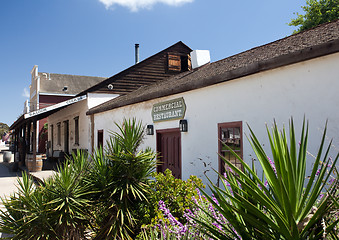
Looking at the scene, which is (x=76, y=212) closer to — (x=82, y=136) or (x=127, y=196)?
(x=127, y=196)

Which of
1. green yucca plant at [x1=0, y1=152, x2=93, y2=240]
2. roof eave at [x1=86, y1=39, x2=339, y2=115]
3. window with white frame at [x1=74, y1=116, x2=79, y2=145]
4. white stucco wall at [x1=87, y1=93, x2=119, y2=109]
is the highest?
white stucco wall at [x1=87, y1=93, x2=119, y2=109]

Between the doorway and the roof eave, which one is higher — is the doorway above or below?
below

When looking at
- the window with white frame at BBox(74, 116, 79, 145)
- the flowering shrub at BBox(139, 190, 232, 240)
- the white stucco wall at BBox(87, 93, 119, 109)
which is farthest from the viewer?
the window with white frame at BBox(74, 116, 79, 145)

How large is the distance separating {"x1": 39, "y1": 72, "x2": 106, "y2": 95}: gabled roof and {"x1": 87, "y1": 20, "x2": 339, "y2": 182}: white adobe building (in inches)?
910

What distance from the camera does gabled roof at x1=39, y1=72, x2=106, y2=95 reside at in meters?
29.9

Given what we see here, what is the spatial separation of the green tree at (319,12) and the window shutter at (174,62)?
992 cm

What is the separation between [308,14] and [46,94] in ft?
77.7

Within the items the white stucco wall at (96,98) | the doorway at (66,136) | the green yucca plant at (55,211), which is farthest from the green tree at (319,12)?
the green yucca plant at (55,211)

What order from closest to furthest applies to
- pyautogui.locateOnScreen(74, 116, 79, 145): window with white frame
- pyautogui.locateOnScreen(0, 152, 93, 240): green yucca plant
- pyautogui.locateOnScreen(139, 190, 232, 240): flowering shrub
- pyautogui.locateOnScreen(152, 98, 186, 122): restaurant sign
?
pyautogui.locateOnScreen(139, 190, 232, 240): flowering shrub
pyautogui.locateOnScreen(0, 152, 93, 240): green yucca plant
pyautogui.locateOnScreen(152, 98, 186, 122): restaurant sign
pyautogui.locateOnScreen(74, 116, 79, 145): window with white frame

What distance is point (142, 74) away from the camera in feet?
50.6

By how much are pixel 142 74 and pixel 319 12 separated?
13.2m

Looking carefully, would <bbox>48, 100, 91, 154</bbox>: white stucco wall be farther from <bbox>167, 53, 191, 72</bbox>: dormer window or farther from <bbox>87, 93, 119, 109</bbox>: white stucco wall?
<bbox>167, 53, 191, 72</bbox>: dormer window

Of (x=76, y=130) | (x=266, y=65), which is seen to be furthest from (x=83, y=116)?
(x=266, y=65)

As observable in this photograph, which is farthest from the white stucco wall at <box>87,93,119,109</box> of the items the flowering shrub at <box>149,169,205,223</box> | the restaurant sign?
the flowering shrub at <box>149,169,205,223</box>
